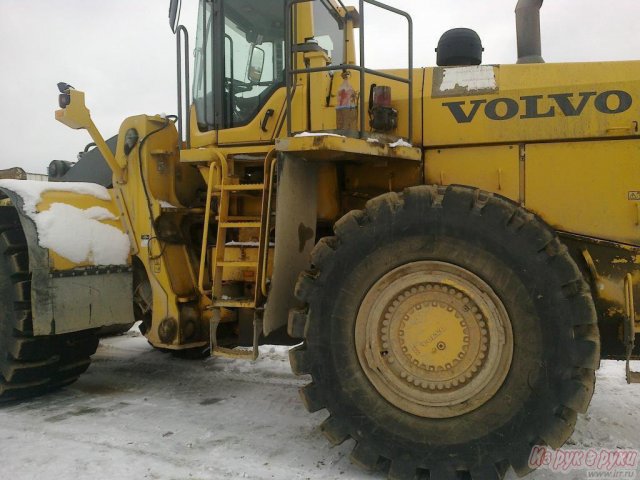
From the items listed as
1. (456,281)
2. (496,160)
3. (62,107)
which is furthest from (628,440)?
(62,107)

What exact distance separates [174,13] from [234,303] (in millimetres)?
2632

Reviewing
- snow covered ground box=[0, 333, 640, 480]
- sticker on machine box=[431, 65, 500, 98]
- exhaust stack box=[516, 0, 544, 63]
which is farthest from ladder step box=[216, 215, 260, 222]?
exhaust stack box=[516, 0, 544, 63]

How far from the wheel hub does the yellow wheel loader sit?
0.01 meters

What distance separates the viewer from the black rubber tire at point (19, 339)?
13.9ft

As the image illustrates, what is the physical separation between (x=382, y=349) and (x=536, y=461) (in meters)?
1.01

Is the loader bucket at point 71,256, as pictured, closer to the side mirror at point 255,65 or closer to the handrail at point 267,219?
the handrail at point 267,219

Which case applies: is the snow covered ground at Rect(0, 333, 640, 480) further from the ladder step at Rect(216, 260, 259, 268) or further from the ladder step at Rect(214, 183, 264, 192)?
the ladder step at Rect(214, 183, 264, 192)

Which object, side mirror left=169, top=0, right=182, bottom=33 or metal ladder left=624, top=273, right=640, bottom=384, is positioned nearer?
metal ladder left=624, top=273, right=640, bottom=384

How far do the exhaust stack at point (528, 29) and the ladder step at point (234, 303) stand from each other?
9.25ft

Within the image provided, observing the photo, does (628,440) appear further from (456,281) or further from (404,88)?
(404,88)

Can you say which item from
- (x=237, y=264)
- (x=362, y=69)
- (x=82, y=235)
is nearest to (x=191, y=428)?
(x=237, y=264)

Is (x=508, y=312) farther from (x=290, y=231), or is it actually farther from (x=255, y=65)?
(x=255, y=65)

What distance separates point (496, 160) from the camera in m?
3.70

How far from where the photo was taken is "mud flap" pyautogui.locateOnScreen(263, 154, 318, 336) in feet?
11.6
